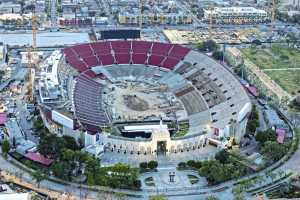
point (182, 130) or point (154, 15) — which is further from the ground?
point (154, 15)

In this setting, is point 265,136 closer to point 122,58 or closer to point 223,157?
point 223,157

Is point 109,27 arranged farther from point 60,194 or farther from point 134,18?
point 60,194

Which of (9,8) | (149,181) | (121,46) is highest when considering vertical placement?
(9,8)

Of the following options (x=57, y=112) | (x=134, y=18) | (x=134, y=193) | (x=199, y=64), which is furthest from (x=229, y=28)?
(x=134, y=193)

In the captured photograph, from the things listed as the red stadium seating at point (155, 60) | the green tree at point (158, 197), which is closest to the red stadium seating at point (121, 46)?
the red stadium seating at point (155, 60)

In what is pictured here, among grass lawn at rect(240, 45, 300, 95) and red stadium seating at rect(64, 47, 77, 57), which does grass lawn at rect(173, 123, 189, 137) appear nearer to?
grass lawn at rect(240, 45, 300, 95)

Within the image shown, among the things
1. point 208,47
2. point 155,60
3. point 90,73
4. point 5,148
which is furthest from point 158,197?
point 208,47

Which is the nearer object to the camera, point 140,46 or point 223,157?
point 223,157
